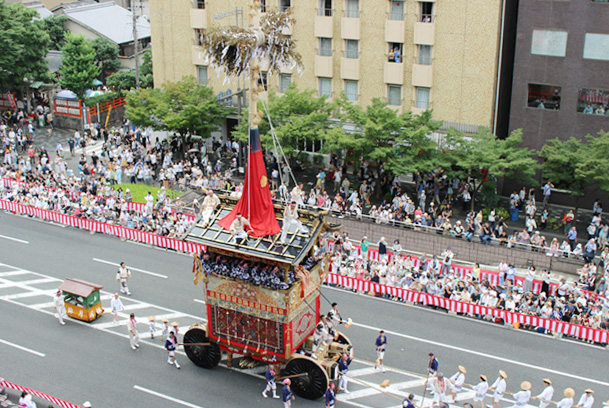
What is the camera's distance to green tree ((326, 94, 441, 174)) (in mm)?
41312

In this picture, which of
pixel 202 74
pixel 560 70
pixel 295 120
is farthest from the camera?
pixel 202 74

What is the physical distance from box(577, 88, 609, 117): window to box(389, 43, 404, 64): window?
37.8 ft

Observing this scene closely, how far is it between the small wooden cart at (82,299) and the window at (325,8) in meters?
26.3

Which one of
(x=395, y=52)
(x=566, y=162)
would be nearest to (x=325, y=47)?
(x=395, y=52)

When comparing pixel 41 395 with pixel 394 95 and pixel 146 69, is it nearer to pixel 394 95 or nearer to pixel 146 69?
pixel 394 95

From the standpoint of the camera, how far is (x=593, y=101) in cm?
4131

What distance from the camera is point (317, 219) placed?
81.4 feet

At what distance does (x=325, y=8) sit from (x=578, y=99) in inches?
699

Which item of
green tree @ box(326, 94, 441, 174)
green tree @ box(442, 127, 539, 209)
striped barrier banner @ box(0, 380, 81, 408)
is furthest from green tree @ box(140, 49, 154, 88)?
striped barrier banner @ box(0, 380, 81, 408)

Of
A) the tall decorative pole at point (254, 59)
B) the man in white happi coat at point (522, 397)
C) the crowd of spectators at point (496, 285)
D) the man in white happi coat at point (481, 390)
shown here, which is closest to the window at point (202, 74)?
the crowd of spectators at point (496, 285)

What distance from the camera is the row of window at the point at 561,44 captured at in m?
40.4

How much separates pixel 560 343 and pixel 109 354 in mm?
18793

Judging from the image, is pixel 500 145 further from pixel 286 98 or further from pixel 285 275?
pixel 285 275

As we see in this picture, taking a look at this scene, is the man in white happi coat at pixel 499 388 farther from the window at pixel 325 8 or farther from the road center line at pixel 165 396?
the window at pixel 325 8
